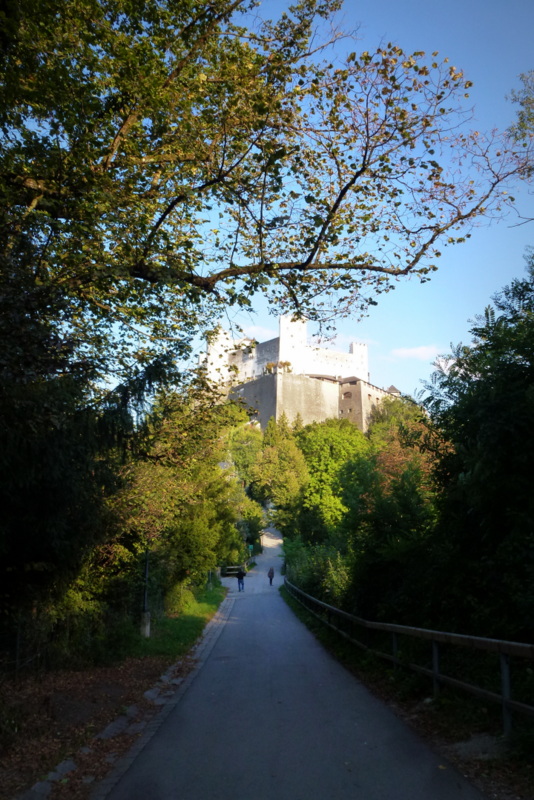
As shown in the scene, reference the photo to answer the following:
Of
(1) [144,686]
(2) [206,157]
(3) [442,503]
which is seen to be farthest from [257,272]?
(1) [144,686]

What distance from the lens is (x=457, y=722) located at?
21.9 feet

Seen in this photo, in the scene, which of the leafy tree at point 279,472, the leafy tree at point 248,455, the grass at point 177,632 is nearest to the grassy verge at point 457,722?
the grass at point 177,632

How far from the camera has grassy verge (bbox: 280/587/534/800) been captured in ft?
16.4

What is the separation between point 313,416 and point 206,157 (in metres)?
100

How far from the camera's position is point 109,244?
1024 centimetres

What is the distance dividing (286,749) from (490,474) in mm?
3592

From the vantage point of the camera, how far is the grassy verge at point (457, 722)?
498 cm

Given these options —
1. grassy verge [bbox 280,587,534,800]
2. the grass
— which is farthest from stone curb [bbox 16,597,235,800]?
grassy verge [bbox 280,587,534,800]

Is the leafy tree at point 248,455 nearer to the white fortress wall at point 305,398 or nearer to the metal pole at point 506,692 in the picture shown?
the white fortress wall at point 305,398

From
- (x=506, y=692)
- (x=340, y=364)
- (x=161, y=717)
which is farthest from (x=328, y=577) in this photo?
(x=340, y=364)

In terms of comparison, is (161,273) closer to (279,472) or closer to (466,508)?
(466,508)

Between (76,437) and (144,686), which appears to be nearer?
(76,437)

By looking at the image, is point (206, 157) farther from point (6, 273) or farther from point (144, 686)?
point (144, 686)

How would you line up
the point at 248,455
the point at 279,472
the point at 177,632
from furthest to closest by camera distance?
the point at 248,455 → the point at 279,472 → the point at 177,632
